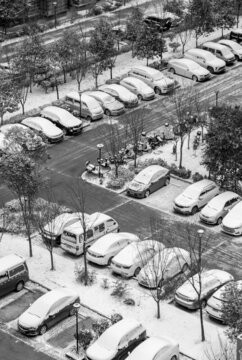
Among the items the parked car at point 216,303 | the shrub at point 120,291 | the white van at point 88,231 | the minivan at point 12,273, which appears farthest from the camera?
the white van at point 88,231

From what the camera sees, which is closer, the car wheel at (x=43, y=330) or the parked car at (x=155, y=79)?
the car wheel at (x=43, y=330)

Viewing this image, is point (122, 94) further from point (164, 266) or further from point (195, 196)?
point (164, 266)

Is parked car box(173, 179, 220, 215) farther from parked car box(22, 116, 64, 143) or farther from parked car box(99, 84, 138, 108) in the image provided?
parked car box(99, 84, 138, 108)

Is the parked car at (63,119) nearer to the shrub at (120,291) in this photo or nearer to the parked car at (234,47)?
the shrub at (120,291)

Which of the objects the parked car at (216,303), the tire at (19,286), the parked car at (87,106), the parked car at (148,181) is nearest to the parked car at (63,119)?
the parked car at (87,106)

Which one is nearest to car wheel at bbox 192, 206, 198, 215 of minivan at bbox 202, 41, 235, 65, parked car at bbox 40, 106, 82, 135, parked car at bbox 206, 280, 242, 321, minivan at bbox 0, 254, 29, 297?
parked car at bbox 206, 280, 242, 321

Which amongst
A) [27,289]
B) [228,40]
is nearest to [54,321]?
[27,289]
